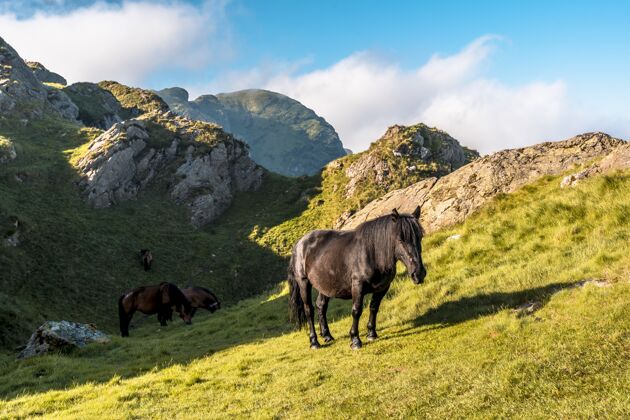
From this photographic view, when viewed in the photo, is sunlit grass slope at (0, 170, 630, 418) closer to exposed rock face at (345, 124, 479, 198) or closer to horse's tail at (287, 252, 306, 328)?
horse's tail at (287, 252, 306, 328)

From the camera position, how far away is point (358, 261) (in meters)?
12.1

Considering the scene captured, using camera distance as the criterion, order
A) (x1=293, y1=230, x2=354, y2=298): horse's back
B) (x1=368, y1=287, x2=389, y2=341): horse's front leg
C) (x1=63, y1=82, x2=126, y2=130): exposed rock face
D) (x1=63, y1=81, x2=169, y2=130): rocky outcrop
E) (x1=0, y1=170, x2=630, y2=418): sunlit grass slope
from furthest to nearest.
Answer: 1. (x1=63, y1=81, x2=169, y2=130): rocky outcrop
2. (x1=63, y1=82, x2=126, y2=130): exposed rock face
3. (x1=293, y1=230, x2=354, y2=298): horse's back
4. (x1=368, y1=287, x2=389, y2=341): horse's front leg
5. (x1=0, y1=170, x2=630, y2=418): sunlit grass slope

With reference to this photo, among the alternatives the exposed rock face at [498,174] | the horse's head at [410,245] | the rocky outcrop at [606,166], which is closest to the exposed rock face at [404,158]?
the exposed rock face at [498,174]

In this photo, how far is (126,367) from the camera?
1503cm

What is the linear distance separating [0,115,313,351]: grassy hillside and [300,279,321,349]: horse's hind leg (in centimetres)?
1728

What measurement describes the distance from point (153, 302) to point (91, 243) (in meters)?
14.3

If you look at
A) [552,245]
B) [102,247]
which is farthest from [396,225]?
[102,247]

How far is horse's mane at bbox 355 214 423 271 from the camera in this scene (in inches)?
432

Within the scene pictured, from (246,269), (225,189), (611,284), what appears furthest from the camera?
(225,189)

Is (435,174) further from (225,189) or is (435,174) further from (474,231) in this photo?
(474,231)

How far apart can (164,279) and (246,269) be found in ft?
26.4

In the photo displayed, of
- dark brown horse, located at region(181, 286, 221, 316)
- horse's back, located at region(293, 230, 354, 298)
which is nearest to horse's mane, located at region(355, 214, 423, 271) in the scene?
horse's back, located at region(293, 230, 354, 298)

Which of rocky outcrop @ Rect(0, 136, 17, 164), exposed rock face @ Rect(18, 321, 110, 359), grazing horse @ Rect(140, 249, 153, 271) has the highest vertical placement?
rocky outcrop @ Rect(0, 136, 17, 164)

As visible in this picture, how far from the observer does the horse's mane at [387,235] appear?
1097 centimetres
